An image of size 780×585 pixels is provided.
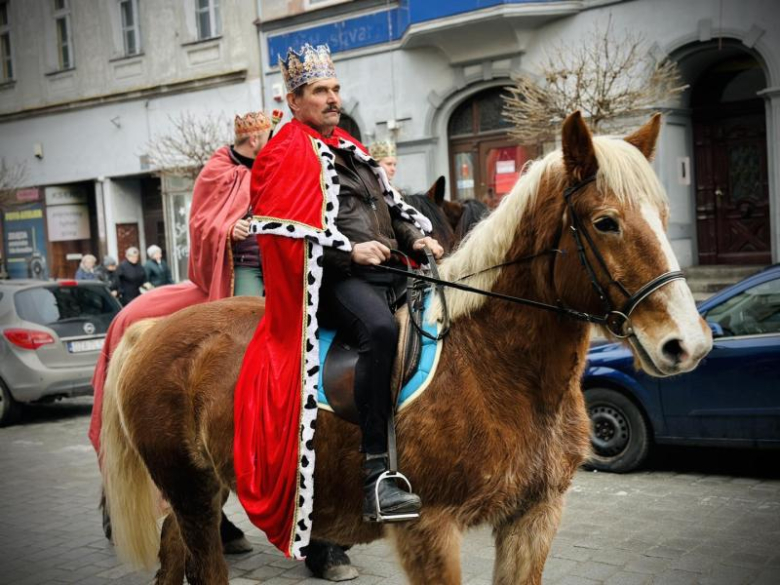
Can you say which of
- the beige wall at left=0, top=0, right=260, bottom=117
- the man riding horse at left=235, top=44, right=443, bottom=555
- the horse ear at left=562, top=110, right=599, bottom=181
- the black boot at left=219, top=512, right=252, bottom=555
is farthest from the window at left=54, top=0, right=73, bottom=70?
the horse ear at left=562, top=110, right=599, bottom=181

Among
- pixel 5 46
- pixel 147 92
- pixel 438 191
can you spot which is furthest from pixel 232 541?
pixel 147 92

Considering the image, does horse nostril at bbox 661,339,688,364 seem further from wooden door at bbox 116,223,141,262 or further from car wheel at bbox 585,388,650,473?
wooden door at bbox 116,223,141,262

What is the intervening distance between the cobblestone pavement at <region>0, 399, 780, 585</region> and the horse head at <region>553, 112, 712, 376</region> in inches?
76.0

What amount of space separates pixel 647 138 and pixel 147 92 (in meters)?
19.6

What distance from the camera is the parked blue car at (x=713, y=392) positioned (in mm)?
6629

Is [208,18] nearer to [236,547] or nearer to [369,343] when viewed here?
[236,547]

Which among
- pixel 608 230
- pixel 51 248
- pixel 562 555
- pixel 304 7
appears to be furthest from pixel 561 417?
pixel 51 248

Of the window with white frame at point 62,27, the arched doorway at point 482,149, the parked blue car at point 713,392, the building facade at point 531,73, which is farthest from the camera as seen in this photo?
the arched doorway at point 482,149

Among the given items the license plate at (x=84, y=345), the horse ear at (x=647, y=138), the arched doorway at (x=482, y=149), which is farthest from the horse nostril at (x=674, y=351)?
the arched doorway at (x=482, y=149)

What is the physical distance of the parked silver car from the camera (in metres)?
11.5

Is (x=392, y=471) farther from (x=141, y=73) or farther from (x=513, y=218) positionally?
(x=141, y=73)

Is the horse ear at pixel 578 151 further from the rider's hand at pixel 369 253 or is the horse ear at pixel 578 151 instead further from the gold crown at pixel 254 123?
the gold crown at pixel 254 123

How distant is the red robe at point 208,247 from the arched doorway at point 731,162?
39.5ft

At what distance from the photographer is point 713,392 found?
22.4 ft
